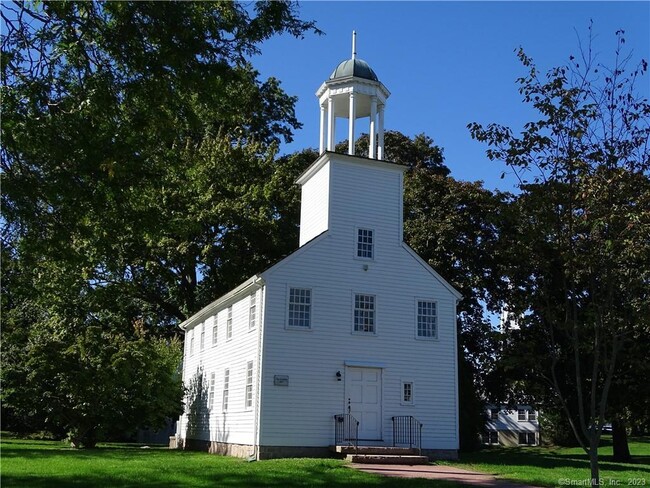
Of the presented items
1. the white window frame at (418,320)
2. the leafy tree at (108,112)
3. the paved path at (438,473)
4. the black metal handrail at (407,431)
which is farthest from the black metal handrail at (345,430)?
the leafy tree at (108,112)

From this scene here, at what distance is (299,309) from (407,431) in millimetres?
5153

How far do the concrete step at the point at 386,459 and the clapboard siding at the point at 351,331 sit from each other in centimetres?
197

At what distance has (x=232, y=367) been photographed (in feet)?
80.1

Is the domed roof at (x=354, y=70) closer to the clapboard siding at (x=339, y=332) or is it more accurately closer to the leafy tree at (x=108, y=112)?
the clapboard siding at (x=339, y=332)

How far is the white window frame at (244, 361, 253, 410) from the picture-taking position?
22.0 m

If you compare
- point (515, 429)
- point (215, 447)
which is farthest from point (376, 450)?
point (515, 429)

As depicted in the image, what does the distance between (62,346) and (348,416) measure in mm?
11307

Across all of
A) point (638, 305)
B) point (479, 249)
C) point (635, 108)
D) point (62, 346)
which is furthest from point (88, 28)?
point (479, 249)

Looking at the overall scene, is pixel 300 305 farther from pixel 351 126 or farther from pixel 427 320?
pixel 351 126

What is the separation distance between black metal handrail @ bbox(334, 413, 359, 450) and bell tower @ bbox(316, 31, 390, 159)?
917 centimetres

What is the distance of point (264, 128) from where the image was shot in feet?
133

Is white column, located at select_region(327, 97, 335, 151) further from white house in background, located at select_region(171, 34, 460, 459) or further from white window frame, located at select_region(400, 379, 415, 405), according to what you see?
white window frame, located at select_region(400, 379, 415, 405)

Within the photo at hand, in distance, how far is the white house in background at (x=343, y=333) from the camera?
21.2 m

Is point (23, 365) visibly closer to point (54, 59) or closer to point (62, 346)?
point (62, 346)
